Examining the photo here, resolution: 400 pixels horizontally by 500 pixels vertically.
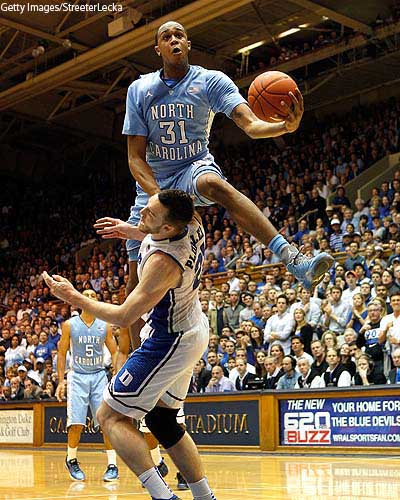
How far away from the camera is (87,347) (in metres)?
9.92

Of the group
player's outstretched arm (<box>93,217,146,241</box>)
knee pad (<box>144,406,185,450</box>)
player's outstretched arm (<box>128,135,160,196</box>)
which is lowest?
knee pad (<box>144,406,185,450</box>)

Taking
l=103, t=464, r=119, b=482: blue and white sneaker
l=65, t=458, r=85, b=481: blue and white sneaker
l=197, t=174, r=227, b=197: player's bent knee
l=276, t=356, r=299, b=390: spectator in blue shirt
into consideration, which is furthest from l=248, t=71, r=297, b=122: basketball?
l=276, t=356, r=299, b=390: spectator in blue shirt

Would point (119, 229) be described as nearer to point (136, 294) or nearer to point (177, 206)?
point (177, 206)

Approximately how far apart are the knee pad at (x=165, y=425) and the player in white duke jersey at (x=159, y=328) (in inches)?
0.5

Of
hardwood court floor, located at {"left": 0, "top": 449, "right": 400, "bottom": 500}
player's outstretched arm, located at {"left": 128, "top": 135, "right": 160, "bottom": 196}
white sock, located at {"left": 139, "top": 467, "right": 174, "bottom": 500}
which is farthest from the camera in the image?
hardwood court floor, located at {"left": 0, "top": 449, "right": 400, "bottom": 500}

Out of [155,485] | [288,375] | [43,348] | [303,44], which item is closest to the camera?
[155,485]

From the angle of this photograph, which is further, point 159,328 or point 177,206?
point 159,328

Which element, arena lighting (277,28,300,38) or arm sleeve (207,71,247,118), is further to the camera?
arena lighting (277,28,300,38)

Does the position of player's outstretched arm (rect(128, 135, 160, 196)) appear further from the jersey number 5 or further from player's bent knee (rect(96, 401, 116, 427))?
player's bent knee (rect(96, 401, 116, 427))

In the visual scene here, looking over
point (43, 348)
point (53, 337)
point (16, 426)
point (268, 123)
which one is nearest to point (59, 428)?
point (16, 426)

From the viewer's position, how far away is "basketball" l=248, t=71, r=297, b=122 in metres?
5.18

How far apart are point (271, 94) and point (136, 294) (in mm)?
1547

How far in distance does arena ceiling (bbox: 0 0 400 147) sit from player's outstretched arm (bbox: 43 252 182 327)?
12.8 m

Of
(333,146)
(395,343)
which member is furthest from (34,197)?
(395,343)
